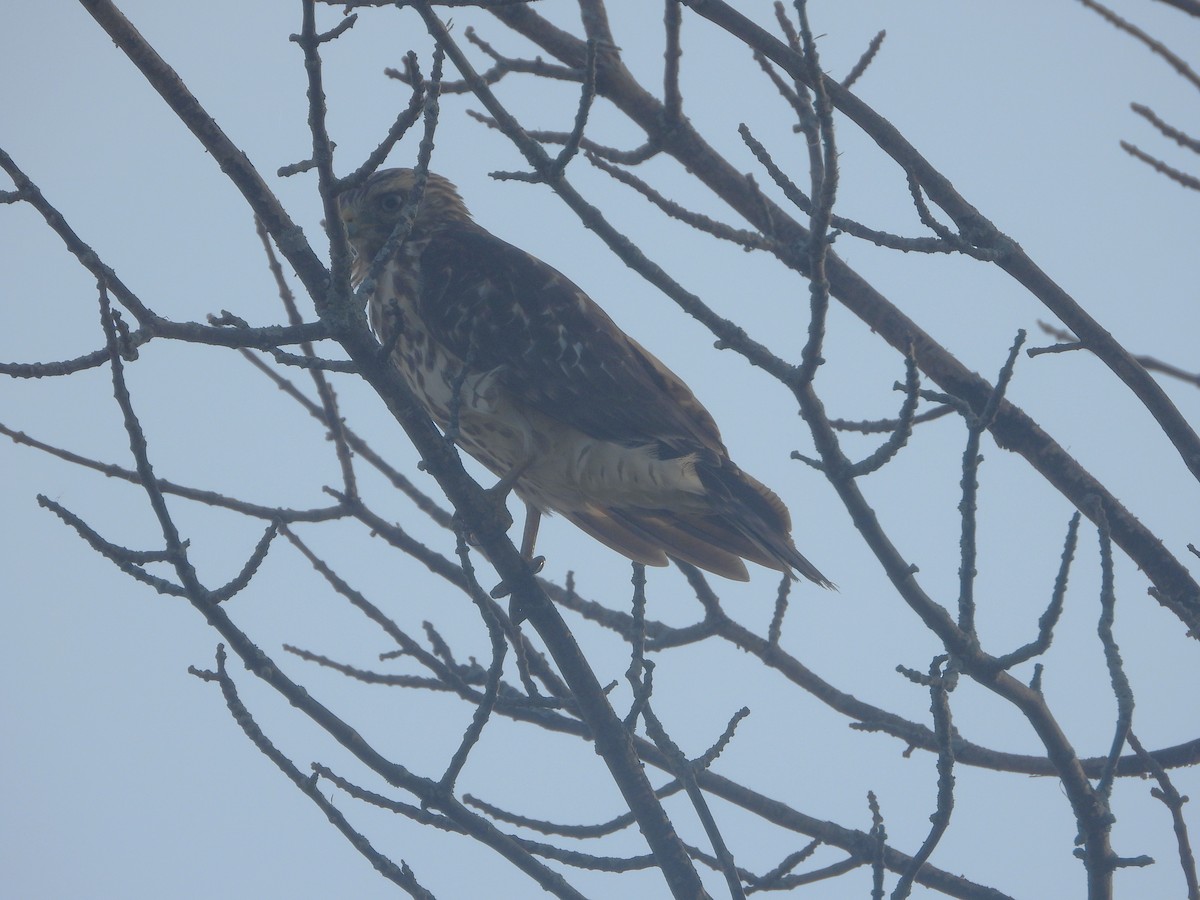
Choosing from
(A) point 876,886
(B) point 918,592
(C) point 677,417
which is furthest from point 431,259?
(A) point 876,886

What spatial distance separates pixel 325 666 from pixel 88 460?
864 millimetres

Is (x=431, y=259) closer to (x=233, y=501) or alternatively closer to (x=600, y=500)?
(x=600, y=500)

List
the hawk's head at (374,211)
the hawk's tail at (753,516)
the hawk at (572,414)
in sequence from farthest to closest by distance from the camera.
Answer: the hawk's head at (374,211), the hawk at (572,414), the hawk's tail at (753,516)

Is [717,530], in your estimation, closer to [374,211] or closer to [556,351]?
[556,351]

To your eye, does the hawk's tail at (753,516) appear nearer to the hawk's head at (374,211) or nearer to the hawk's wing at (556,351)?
the hawk's wing at (556,351)

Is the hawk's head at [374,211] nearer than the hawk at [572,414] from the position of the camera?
No

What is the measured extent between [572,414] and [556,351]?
0.93ft

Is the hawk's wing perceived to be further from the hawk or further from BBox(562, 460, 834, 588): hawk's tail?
BBox(562, 460, 834, 588): hawk's tail

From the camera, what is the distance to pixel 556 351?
476 cm

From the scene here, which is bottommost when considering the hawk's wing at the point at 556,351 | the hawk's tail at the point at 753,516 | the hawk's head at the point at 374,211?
the hawk's tail at the point at 753,516

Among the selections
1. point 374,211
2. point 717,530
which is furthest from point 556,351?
point 374,211

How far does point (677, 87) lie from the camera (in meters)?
3.74

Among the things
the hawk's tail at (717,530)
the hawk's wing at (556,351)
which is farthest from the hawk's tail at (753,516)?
the hawk's wing at (556,351)

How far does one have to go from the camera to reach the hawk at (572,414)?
4531mm
